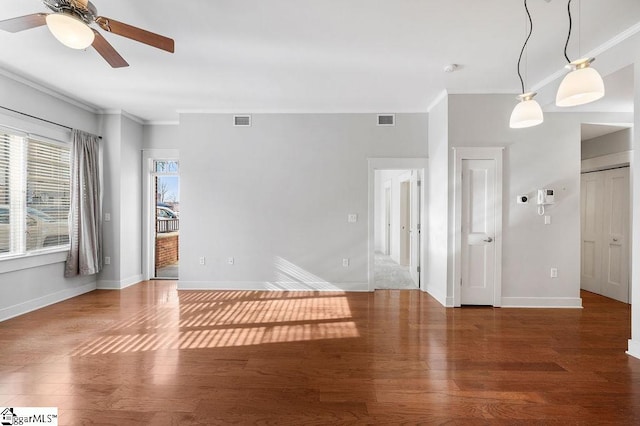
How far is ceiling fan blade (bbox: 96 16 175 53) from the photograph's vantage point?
2.20m

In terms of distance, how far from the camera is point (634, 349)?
300 centimetres

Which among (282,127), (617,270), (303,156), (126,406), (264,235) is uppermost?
(282,127)

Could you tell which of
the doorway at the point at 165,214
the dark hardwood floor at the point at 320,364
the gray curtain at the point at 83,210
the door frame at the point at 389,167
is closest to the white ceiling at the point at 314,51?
the gray curtain at the point at 83,210

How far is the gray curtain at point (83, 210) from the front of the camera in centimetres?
496

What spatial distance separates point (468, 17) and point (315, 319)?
3.49 metres

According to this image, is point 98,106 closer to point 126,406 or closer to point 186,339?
point 186,339

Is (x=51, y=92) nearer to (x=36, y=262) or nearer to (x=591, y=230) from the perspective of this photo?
(x=36, y=262)

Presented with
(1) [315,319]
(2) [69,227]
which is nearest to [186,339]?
(1) [315,319]

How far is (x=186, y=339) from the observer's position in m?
3.36

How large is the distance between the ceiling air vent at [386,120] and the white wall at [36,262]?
477 cm

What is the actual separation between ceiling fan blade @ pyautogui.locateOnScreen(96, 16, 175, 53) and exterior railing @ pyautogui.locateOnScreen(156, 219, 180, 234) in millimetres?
4599

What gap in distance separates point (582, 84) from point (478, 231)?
2.96 meters

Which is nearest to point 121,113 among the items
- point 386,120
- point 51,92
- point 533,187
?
point 51,92

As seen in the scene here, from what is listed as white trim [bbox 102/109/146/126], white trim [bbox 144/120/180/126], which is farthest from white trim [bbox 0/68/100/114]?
white trim [bbox 144/120/180/126]
